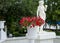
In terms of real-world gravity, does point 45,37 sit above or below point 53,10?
below

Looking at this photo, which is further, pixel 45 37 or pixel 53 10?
pixel 53 10

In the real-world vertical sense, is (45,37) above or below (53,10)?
below

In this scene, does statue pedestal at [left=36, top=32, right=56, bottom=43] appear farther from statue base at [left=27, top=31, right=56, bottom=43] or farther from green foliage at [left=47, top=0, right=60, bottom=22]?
green foliage at [left=47, top=0, right=60, bottom=22]

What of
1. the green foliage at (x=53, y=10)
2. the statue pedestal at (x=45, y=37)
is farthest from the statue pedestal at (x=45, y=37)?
the green foliage at (x=53, y=10)

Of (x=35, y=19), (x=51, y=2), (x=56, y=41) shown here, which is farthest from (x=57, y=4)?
(x=35, y=19)

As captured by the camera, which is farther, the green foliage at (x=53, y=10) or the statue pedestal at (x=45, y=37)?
the green foliage at (x=53, y=10)

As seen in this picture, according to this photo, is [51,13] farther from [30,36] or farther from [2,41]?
[30,36]

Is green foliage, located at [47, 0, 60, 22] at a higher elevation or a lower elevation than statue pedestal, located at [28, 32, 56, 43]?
higher

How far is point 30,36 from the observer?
245 inches

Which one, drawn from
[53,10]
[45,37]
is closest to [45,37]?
[45,37]

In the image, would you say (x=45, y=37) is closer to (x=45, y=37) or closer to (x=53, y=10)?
(x=45, y=37)

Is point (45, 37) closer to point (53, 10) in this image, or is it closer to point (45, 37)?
point (45, 37)

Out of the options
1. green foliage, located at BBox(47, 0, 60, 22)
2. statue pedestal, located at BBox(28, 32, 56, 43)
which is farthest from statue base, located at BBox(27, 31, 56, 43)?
green foliage, located at BBox(47, 0, 60, 22)

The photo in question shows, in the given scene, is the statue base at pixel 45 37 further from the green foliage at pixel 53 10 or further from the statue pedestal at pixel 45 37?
the green foliage at pixel 53 10
